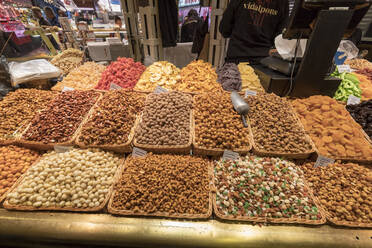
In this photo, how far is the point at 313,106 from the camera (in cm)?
179

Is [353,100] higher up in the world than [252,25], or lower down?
lower down

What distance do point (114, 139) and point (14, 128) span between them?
99cm

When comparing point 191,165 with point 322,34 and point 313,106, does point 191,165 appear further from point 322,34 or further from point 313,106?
point 322,34

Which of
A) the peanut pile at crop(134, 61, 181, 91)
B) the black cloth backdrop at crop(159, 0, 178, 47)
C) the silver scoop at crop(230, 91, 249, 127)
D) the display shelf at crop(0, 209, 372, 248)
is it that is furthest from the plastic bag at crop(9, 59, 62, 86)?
the silver scoop at crop(230, 91, 249, 127)

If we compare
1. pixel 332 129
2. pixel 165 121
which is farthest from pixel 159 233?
pixel 332 129

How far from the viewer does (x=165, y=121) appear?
1590 mm

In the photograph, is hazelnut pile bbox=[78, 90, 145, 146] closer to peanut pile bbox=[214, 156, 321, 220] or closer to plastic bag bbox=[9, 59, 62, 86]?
peanut pile bbox=[214, 156, 321, 220]

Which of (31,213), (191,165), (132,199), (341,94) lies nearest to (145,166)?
(132,199)

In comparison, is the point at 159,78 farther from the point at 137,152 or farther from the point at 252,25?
the point at 252,25

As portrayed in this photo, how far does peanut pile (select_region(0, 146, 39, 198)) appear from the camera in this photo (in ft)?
4.30

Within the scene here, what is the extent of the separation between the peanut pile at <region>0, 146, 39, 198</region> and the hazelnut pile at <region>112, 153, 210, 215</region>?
80cm

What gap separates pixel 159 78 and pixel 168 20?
6.66 feet

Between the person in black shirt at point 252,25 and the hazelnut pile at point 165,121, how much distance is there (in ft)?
5.37

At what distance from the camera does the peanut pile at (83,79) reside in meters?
2.20
